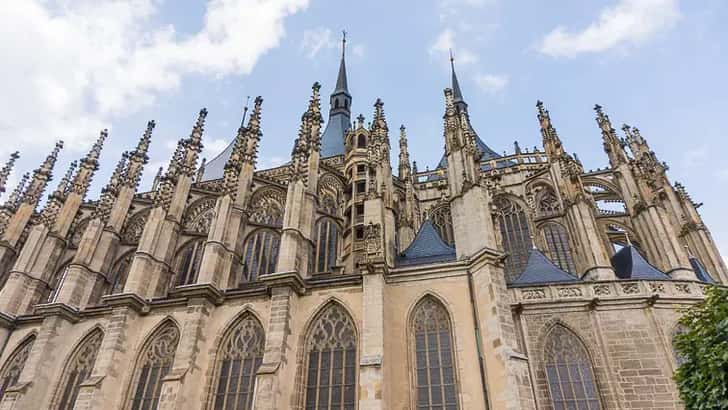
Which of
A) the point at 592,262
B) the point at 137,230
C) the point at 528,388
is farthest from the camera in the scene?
the point at 137,230

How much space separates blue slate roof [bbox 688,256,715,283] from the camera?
1548 cm

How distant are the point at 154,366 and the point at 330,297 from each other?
5487 millimetres

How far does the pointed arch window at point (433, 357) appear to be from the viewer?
10.5m

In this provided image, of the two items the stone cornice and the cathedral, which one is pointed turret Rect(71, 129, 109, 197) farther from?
the stone cornice

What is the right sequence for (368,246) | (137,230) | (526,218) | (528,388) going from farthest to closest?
(526,218) < (137,230) < (368,246) < (528,388)

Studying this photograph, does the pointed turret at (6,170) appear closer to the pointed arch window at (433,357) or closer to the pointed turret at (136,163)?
the pointed turret at (136,163)

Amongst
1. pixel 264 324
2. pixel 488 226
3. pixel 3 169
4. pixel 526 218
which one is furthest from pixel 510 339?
pixel 3 169

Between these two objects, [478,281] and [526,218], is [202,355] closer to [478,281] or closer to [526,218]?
[478,281]

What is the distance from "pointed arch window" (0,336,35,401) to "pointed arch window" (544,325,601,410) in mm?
15814

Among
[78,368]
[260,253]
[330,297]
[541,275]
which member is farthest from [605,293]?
[78,368]

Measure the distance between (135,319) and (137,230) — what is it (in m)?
6.80

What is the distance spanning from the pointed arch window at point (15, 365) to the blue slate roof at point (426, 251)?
12458 millimetres

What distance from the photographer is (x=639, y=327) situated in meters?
11.9

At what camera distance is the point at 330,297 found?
12500 millimetres
